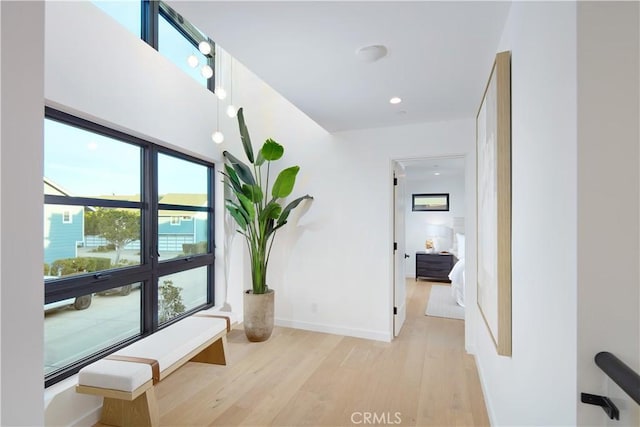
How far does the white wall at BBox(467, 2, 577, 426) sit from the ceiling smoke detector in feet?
2.22

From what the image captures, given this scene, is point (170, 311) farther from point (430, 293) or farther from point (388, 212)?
point (430, 293)

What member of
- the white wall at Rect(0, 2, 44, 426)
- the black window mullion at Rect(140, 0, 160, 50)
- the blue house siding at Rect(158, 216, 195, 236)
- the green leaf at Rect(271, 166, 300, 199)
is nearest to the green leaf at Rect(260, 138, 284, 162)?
the green leaf at Rect(271, 166, 300, 199)

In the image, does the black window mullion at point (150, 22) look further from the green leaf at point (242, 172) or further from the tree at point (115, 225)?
the tree at point (115, 225)

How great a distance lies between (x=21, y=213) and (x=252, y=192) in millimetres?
2858

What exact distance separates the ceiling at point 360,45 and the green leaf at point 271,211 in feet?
3.92

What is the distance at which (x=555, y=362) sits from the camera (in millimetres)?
977

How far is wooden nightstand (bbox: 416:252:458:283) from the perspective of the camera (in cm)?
672

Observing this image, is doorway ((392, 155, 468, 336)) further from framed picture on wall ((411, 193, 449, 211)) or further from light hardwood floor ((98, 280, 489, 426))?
light hardwood floor ((98, 280, 489, 426))

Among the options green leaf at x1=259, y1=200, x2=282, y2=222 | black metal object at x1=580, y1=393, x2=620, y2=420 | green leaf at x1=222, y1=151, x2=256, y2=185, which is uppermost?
green leaf at x1=222, y1=151, x2=256, y2=185

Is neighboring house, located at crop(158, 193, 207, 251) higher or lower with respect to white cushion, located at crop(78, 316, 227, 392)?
higher

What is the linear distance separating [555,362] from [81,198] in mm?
2918

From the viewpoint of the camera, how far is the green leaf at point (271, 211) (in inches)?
142

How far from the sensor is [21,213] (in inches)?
28.9

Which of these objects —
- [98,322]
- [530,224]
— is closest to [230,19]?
[530,224]
